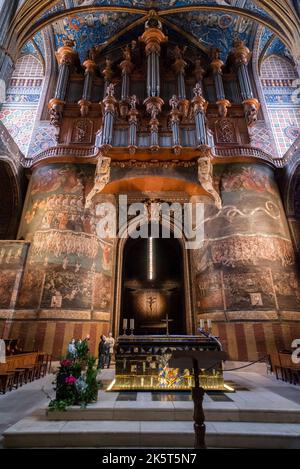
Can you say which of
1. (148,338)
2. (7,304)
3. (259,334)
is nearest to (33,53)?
(7,304)

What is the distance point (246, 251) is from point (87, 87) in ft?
42.9

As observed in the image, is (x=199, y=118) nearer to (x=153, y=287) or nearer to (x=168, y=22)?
(x=168, y=22)

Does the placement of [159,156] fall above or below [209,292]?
above

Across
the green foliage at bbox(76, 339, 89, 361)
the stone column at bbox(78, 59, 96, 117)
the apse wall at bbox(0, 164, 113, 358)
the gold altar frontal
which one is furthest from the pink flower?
the stone column at bbox(78, 59, 96, 117)

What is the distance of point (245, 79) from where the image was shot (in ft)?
49.3

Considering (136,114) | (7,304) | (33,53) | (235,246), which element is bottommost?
(7,304)

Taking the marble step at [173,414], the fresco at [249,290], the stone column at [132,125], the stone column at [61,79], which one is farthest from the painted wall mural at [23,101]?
the marble step at [173,414]

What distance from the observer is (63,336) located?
10.1m

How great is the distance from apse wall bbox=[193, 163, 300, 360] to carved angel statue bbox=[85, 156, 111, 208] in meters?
5.29

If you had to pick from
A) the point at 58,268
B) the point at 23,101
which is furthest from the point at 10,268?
the point at 23,101

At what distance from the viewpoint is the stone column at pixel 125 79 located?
13.7 m

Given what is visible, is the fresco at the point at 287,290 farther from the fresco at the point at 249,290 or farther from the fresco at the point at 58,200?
the fresco at the point at 58,200

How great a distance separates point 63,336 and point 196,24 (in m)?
20.6

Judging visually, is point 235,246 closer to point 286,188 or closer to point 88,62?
point 286,188
